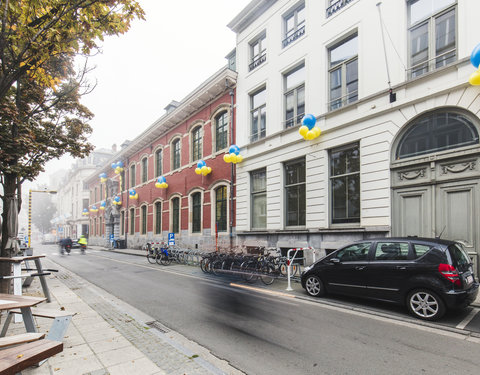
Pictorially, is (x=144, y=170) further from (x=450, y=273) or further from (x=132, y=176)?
(x=450, y=273)

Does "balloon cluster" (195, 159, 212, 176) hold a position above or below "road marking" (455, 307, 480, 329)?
above

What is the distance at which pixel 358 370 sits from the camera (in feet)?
11.7

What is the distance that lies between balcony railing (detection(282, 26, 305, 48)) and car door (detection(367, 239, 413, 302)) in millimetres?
10790

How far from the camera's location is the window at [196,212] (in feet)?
64.0

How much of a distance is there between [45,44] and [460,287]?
8436 mm

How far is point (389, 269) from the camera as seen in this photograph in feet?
Answer: 19.4

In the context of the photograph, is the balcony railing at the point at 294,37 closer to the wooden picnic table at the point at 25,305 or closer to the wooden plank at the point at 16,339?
the wooden picnic table at the point at 25,305

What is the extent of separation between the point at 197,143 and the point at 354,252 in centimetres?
1545

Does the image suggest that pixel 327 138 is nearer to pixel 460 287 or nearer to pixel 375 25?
pixel 375 25

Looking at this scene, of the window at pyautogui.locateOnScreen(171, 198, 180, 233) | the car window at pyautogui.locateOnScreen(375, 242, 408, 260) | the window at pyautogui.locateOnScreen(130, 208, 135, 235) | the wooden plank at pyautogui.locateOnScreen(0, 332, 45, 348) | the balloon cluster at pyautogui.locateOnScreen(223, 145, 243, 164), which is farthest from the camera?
the window at pyautogui.locateOnScreen(130, 208, 135, 235)

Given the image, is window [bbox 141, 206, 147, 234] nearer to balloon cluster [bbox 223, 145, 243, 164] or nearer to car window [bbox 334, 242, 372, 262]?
balloon cluster [bbox 223, 145, 243, 164]

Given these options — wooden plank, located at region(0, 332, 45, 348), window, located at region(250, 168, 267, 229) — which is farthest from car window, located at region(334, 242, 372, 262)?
window, located at region(250, 168, 267, 229)

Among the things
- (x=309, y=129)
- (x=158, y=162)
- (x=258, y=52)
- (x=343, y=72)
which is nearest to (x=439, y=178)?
(x=309, y=129)

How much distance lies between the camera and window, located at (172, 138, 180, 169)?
22.8 m
